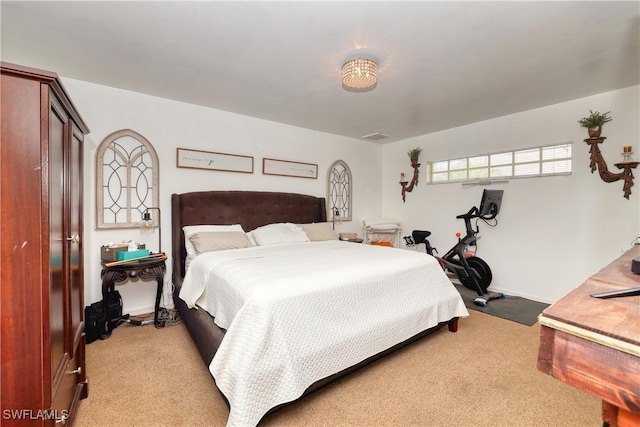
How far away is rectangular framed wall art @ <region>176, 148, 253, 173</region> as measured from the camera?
348cm

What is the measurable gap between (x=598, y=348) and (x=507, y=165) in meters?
4.10

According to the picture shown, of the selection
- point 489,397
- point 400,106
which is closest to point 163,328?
point 489,397

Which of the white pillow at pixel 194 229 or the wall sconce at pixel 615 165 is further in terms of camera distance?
the white pillow at pixel 194 229

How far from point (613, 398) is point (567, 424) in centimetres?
151

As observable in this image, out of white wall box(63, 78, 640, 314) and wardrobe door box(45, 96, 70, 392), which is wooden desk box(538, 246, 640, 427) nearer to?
wardrobe door box(45, 96, 70, 392)

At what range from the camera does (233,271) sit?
2.06m

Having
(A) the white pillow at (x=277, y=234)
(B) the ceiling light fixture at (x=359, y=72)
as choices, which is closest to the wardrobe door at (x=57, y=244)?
(B) the ceiling light fixture at (x=359, y=72)

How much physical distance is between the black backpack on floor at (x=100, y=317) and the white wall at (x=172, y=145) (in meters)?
0.26

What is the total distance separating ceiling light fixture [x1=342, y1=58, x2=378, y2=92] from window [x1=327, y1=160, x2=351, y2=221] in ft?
8.14

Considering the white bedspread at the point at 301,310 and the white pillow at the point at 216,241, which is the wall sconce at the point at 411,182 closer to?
the white bedspread at the point at 301,310

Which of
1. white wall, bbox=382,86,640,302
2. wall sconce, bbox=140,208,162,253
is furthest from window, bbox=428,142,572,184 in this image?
wall sconce, bbox=140,208,162,253

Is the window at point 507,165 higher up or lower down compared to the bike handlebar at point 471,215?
higher up

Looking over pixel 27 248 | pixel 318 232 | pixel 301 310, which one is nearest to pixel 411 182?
pixel 318 232

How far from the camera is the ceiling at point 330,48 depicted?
1858 mm
